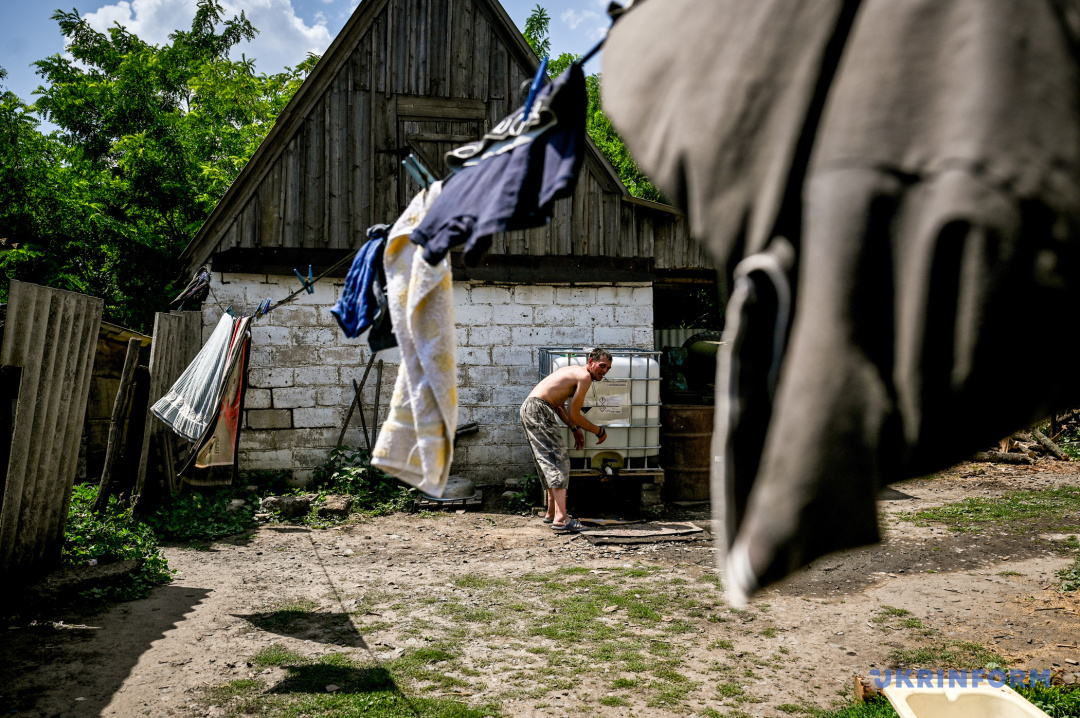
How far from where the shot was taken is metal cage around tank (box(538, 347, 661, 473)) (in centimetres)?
823

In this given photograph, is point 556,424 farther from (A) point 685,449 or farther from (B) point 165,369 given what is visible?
(B) point 165,369

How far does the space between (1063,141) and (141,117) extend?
19815 millimetres

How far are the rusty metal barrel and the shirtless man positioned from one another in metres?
1.38

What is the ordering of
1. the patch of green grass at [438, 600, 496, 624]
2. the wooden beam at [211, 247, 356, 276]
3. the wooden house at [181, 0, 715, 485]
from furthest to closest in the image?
1. the wooden house at [181, 0, 715, 485]
2. the wooden beam at [211, 247, 356, 276]
3. the patch of green grass at [438, 600, 496, 624]

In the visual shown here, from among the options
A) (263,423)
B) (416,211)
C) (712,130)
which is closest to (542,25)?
(263,423)

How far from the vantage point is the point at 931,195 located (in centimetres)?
78

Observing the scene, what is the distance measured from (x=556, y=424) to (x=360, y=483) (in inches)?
111

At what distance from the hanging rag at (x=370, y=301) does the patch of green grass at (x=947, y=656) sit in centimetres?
373

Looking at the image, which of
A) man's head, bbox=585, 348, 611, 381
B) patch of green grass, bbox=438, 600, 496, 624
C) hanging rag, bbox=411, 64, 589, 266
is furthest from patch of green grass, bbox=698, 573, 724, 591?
hanging rag, bbox=411, 64, 589, 266

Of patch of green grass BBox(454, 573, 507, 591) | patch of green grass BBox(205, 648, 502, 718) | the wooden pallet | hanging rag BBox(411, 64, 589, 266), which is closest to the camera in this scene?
hanging rag BBox(411, 64, 589, 266)

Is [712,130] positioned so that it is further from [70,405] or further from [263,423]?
[263,423]

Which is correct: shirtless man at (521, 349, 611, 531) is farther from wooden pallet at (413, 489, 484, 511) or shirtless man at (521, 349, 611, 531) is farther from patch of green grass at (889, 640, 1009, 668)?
patch of green grass at (889, 640, 1009, 668)

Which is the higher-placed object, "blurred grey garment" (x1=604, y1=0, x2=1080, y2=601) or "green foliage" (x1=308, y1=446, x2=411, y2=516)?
"blurred grey garment" (x1=604, y1=0, x2=1080, y2=601)

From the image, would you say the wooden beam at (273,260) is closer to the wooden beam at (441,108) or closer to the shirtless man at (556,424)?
the wooden beam at (441,108)
